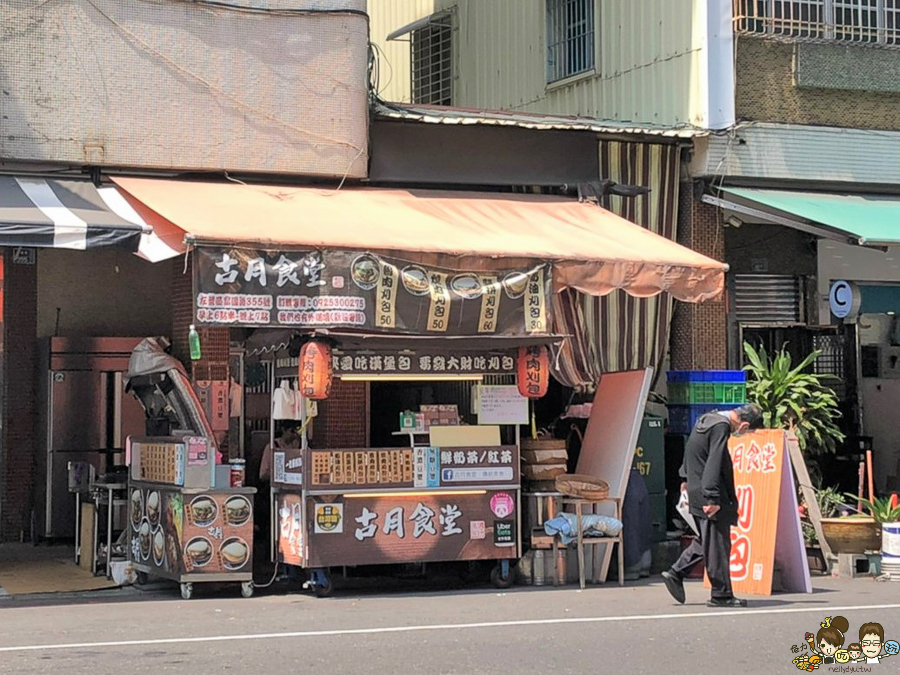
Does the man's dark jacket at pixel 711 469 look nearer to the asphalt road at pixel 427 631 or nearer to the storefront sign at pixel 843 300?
the asphalt road at pixel 427 631

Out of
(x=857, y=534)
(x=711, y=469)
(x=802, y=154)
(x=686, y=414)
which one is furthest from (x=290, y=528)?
(x=802, y=154)

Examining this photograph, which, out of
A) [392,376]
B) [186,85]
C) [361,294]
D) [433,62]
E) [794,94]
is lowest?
[392,376]

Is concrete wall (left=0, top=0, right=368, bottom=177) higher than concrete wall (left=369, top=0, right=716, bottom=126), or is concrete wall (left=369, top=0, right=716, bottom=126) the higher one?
concrete wall (left=369, top=0, right=716, bottom=126)

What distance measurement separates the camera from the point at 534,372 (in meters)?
13.4

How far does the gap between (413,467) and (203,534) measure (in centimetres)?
200

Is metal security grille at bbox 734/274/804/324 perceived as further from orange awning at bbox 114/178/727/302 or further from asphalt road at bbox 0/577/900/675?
asphalt road at bbox 0/577/900/675

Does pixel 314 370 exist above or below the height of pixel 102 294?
below

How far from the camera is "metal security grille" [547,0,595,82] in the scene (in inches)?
725

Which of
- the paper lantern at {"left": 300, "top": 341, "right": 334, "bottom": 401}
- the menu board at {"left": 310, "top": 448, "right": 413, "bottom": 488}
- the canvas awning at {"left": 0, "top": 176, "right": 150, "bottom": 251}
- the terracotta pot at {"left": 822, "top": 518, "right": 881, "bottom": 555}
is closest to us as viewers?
the canvas awning at {"left": 0, "top": 176, "right": 150, "bottom": 251}

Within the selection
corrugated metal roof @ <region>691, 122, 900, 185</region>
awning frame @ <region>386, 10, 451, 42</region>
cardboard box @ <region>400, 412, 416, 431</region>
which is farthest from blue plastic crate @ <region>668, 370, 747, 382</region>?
awning frame @ <region>386, 10, 451, 42</region>

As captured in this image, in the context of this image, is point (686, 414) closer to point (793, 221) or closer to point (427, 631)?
point (793, 221)

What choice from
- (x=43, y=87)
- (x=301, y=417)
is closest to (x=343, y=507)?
(x=301, y=417)

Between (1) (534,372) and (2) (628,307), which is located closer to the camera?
(1) (534,372)

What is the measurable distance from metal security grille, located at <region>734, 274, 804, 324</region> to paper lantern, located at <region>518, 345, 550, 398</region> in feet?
16.3
